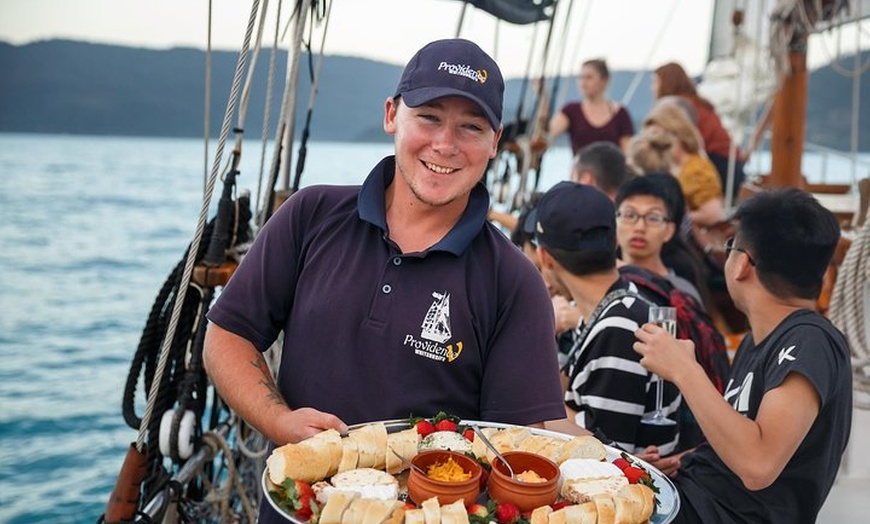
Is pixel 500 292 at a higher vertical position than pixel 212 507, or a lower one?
higher

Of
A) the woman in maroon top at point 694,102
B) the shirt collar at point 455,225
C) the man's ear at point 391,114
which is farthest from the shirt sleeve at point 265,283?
the woman in maroon top at point 694,102

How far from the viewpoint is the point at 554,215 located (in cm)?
271

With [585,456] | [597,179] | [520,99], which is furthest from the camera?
[520,99]

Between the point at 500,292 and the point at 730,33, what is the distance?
12.5m

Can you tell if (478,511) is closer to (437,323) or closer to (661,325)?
(437,323)

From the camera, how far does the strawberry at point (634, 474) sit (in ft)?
5.28

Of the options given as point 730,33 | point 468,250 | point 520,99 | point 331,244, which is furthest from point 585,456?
point 730,33

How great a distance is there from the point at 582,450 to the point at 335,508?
575 mm

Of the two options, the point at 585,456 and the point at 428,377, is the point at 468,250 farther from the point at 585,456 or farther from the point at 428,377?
the point at 585,456

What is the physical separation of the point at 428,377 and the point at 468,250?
0.98 ft

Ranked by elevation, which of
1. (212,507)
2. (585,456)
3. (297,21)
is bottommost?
(212,507)

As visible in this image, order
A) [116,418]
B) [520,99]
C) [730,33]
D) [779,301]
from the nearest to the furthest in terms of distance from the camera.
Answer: [779,301] → [520,99] → [730,33] → [116,418]

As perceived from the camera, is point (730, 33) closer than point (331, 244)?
No

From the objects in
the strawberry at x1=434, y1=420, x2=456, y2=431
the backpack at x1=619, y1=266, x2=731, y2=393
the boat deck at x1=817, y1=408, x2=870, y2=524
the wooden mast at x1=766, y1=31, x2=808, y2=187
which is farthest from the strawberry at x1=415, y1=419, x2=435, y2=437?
the wooden mast at x1=766, y1=31, x2=808, y2=187
